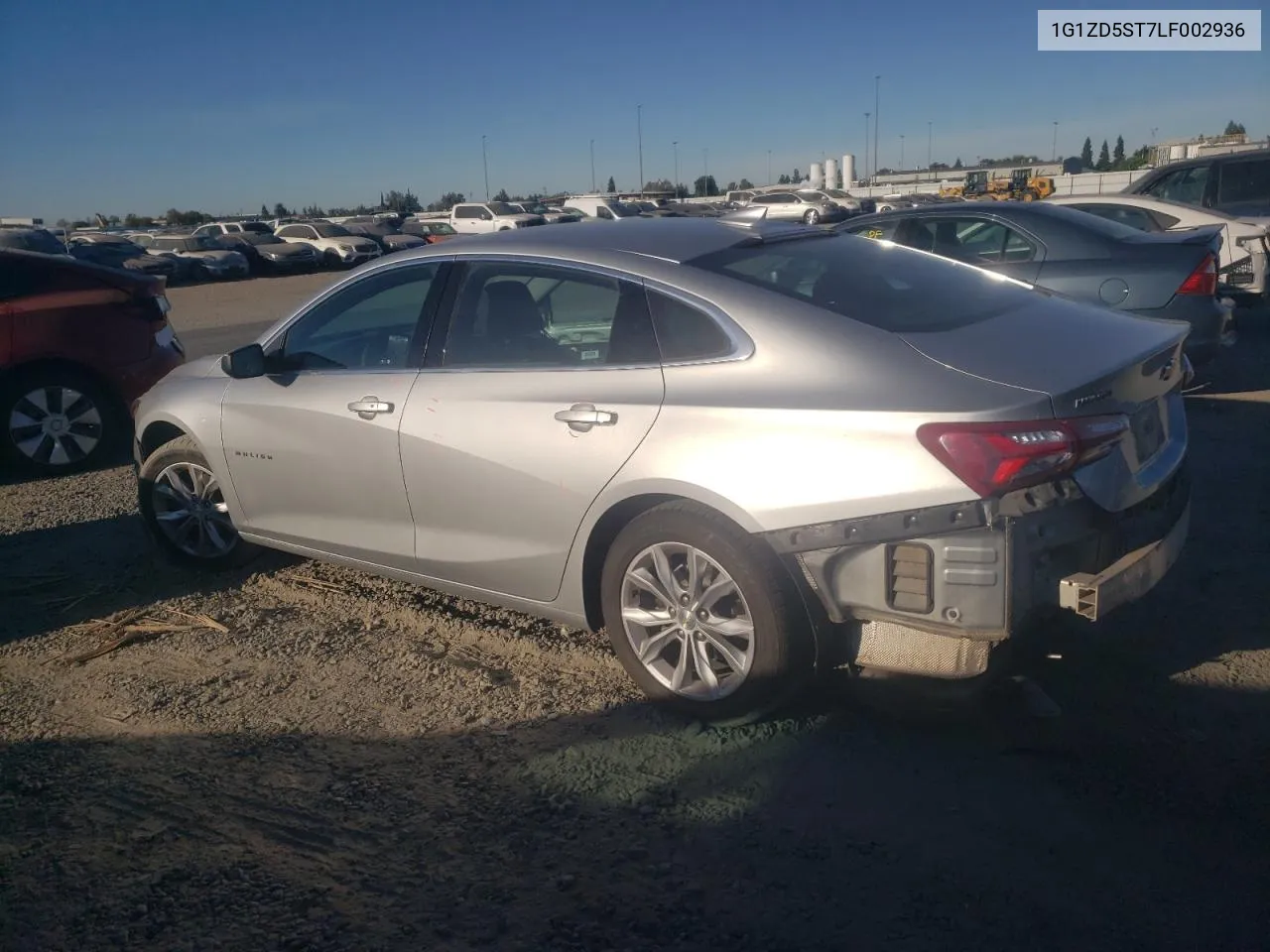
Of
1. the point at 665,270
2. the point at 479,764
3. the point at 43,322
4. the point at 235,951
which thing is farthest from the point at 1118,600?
the point at 43,322

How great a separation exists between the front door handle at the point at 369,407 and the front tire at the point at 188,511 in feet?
4.08

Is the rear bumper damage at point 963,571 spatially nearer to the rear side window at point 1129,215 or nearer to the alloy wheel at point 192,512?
the alloy wheel at point 192,512

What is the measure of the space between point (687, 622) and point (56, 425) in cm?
597

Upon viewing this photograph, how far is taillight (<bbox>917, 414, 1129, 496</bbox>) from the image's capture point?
3.08 metres

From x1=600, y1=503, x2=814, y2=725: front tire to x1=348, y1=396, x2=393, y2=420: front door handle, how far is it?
3.97 feet

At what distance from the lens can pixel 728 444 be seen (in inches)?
136

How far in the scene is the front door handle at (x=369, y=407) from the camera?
442 centimetres

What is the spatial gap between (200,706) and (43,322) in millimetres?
4770

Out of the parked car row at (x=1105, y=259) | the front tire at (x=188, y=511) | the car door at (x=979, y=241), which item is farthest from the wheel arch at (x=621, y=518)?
the car door at (x=979, y=241)

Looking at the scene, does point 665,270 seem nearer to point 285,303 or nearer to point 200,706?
point 200,706

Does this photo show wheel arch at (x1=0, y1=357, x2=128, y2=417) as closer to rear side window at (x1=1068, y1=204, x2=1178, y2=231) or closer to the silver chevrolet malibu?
the silver chevrolet malibu

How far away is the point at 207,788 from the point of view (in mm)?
3498

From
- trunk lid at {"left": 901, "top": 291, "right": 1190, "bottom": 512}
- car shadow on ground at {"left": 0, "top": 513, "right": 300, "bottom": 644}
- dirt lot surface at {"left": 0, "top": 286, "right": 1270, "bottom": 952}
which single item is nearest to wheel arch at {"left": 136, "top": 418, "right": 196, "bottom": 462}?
car shadow on ground at {"left": 0, "top": 513, "right": 300, "bottom": 644}

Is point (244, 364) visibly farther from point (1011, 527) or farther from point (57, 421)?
point (57, 421)
